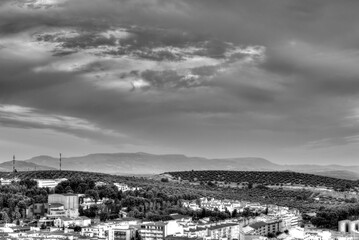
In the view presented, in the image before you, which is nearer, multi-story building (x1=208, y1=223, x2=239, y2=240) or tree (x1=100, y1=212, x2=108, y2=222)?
multi-story building (x1=208, y1=223, x2=239, y2=240)

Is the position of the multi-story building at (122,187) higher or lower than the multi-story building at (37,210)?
higher

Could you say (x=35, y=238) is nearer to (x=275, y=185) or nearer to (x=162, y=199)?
(x=162, y=199)

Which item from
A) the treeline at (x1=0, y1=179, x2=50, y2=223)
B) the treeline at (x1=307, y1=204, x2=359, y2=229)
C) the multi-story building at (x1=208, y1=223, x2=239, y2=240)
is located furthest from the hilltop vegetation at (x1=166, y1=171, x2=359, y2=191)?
the multi-story building at (x1=208, y1=223, x2=239, y2=240)

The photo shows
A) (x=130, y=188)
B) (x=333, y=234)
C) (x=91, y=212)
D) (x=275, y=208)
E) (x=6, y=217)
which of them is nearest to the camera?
(x=333, y=234)

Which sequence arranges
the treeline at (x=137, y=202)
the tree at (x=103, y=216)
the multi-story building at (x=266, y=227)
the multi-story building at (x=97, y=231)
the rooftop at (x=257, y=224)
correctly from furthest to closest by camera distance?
the treeline at (x=137, y=202) < the tree at (x=103, y=216) < the rooftop at (x=257, y=224) < the multi-story building at (x=266, y=227) < the multi-story building at (x=97, y=231)

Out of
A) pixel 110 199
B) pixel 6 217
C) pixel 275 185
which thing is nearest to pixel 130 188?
pixel 110 199

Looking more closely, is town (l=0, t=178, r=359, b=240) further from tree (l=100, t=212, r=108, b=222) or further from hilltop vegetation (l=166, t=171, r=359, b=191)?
hilltop vegetation (l=166, t=171, r=359, b=191)

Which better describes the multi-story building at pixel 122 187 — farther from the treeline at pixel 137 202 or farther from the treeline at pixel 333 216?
the treeline at pixel 333 216

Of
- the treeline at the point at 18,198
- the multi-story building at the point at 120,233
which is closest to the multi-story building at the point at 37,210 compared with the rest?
the treeline at the point at 18,198
